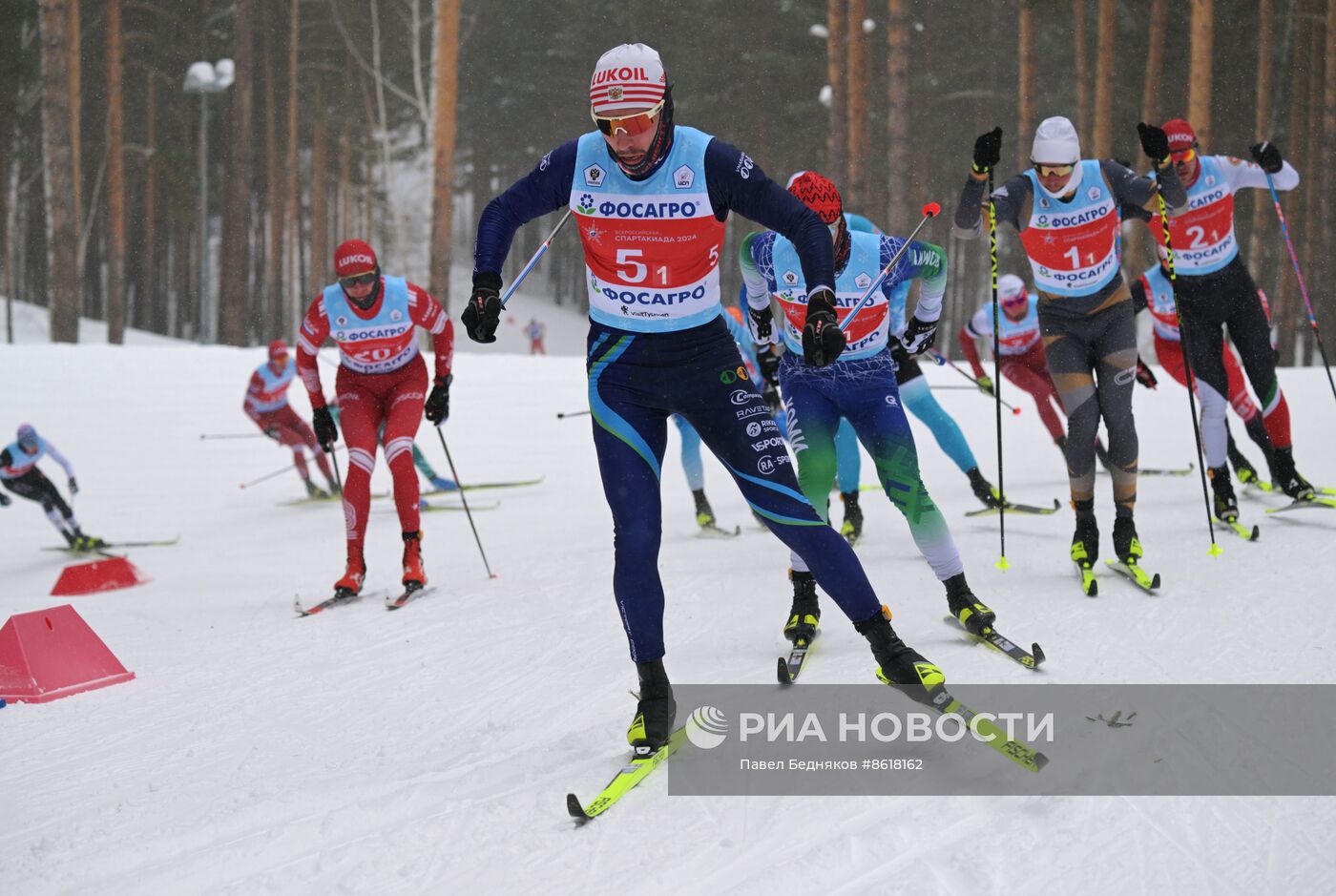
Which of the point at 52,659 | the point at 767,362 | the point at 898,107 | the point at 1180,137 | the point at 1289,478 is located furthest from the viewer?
the point at 898,107

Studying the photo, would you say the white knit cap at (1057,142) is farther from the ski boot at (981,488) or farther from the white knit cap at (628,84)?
the ski boot at (981,488)

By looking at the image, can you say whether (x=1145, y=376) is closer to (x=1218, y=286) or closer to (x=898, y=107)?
(x=1218, y=286)

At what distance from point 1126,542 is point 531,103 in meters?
35.6

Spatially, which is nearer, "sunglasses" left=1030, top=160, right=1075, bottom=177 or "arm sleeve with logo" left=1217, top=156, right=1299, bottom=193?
"sunglasses" left=1030, top=160, right=1075, bottom=177

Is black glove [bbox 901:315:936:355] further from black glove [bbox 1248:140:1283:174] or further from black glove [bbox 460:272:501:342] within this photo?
black glove [bbox 1248:140:1283:174]

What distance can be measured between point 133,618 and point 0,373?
9307mm

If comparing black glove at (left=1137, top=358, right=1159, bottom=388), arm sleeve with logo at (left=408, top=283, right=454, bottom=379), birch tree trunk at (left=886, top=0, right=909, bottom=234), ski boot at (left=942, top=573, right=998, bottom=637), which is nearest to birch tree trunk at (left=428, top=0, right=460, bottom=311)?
birch tree trunk at (left=886, top=0, right=909, bottom=234)

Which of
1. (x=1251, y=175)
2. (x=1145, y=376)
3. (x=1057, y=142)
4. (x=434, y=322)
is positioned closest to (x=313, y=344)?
(x=434, y=322)

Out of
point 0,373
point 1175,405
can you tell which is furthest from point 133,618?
point 1175,405

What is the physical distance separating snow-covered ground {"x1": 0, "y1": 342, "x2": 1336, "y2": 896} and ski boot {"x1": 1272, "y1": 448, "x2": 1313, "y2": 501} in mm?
308

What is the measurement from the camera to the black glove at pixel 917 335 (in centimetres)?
519

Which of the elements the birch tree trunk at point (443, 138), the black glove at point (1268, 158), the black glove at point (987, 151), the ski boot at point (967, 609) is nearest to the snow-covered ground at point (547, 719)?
the ski boot at point (967, 609)

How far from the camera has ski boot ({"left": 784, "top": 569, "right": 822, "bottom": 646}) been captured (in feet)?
15.8

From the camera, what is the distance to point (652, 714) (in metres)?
3.62
